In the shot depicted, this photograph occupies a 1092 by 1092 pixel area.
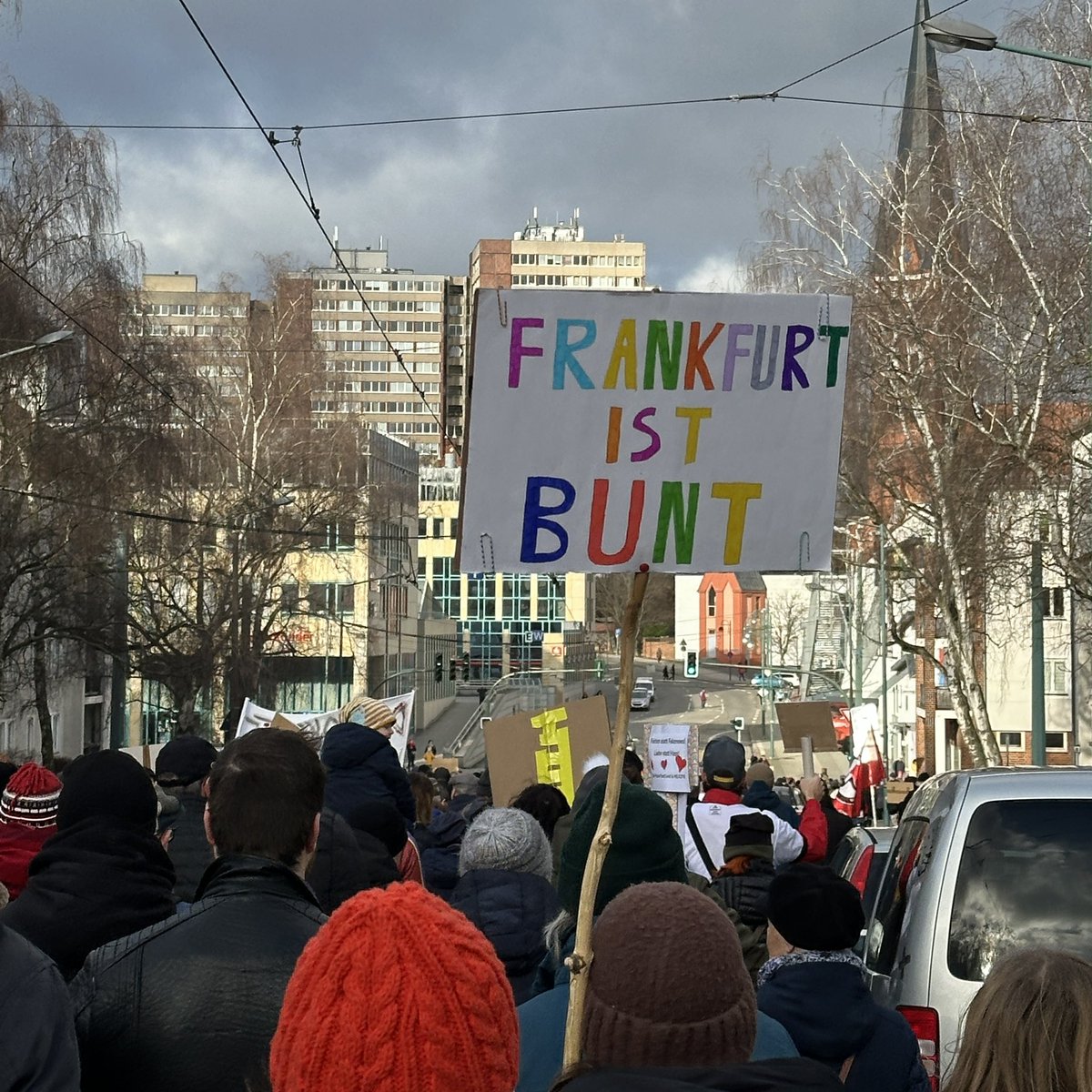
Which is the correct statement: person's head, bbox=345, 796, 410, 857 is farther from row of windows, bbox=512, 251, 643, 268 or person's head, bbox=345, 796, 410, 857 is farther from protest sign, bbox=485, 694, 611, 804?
row of windows, bbox=512, 251, 643, 268

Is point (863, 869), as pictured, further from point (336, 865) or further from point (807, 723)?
point (807, 723)

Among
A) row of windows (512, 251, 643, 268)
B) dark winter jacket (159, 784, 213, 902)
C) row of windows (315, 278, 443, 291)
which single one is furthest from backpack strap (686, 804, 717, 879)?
row of windows (512, 251, 643, 268)

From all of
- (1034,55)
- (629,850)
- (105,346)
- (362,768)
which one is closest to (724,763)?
(362,768)

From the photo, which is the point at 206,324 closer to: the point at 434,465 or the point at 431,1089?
the point at 431,1089

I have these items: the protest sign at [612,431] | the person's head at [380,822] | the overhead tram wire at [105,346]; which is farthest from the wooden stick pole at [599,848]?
the overhead tram wire at [105,346]

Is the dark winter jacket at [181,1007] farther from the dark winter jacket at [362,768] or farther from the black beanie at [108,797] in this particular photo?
the dark winter jacket at [362,768]

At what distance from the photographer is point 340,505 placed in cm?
4491

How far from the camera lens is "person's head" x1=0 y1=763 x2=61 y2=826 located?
18.5ft

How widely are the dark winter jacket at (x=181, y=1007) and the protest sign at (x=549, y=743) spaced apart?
8847 millimetres

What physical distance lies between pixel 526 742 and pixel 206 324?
36.0m

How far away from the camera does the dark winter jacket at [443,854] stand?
7.02 metres

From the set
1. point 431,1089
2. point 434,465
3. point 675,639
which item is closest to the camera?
point 431,1089

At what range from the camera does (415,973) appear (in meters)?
2.03

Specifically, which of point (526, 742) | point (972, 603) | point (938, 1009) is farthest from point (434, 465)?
point (938, 1009)
